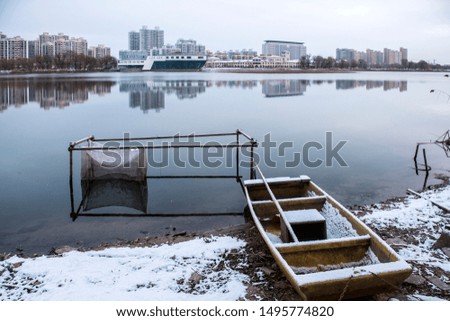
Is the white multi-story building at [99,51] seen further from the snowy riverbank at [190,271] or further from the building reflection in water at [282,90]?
the snowy riverbank at [190,271]

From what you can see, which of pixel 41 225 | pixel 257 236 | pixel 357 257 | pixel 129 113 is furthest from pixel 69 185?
pixel 129 113

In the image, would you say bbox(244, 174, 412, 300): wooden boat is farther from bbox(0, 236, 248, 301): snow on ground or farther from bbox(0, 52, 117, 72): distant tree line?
bbox(0, 52, 117, 72): distant tree line

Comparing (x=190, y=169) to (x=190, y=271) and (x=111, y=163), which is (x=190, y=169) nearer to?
(x=111, y=163)

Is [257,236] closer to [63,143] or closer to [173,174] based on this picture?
[173,174]

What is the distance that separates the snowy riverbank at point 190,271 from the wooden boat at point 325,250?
1.02ft

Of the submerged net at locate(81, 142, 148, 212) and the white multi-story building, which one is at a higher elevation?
the white multi-story building

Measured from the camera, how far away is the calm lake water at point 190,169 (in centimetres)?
750

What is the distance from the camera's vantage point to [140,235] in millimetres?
6898

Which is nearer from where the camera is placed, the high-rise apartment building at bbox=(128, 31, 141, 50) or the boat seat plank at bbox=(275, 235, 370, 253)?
the boat seat plank at bbox=(275, 235, 370, 253)

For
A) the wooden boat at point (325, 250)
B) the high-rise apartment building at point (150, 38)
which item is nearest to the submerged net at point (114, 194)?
the wooden boat at point (325, 250)

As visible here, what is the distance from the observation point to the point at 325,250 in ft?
15.4

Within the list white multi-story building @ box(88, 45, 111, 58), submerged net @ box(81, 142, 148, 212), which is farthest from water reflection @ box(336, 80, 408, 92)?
white multi-story building @ box(88, 45, 111, 58)

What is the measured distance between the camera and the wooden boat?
3.84 m

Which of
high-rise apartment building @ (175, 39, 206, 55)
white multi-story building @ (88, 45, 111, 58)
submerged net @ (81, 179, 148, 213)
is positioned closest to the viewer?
submerged net @ (81, 179, 148, 213)
